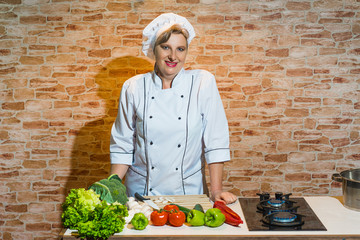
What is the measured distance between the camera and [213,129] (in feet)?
8.00

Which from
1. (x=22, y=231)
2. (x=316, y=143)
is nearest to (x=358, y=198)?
(x=316, y=143)

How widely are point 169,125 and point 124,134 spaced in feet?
0.99

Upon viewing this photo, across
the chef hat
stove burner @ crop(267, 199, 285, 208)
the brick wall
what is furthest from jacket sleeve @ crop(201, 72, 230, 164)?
the brick wall

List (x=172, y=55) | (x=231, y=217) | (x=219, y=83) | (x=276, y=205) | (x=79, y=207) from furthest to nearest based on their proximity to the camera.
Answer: (x=219, y=83) < (x=172, y=55) < (x=276, y=205) < (x=231, y=217) < (x=79, y=207)

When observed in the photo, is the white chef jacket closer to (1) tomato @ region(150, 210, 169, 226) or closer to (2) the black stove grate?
(2) the black stove grate

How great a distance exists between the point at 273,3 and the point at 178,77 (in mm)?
1652

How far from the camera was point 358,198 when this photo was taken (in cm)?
189

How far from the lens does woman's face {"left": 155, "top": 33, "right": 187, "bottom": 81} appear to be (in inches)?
92.2

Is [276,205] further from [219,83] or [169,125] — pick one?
[219,83]

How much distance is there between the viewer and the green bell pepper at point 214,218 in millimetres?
1699

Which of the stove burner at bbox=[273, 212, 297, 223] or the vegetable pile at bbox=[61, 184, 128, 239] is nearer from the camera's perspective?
the vegetable pile at bbox=[61, 184, 128, 239]

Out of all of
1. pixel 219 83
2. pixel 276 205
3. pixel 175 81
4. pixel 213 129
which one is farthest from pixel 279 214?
pixel 219 83

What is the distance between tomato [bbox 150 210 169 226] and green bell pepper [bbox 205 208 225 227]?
0.19 m

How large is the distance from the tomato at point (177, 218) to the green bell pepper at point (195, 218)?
0.09 feet
